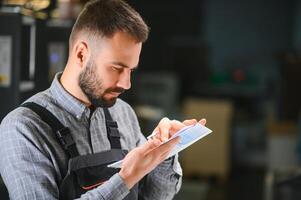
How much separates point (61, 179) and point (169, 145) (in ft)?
0.88

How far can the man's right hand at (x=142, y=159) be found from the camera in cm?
127

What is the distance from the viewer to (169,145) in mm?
1289

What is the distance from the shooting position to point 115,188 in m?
1.26

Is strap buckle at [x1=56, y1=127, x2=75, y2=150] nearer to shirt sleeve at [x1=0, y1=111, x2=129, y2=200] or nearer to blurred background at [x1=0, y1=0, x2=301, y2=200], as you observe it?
shirt sleeve at [x1=0, y1=111, x2=129, y2=200]

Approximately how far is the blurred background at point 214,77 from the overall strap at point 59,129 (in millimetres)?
256

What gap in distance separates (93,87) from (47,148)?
0.60 feet

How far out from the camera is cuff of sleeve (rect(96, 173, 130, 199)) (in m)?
1.26

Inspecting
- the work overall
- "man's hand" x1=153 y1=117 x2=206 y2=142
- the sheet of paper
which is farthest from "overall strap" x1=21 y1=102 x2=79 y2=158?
"man's hand" x1=153 y1=117 x2=206 y2=142

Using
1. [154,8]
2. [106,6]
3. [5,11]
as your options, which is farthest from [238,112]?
[106,6]

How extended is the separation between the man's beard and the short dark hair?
0.26 ft

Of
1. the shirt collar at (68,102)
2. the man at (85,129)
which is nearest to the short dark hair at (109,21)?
the man at (85,129)

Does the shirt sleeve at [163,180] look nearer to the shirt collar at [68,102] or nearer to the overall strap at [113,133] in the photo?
the overall strap at [113,133]

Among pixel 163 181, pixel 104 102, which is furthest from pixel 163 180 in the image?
pixel 104 102

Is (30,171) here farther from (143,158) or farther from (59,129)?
(143,158)
